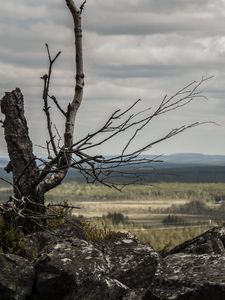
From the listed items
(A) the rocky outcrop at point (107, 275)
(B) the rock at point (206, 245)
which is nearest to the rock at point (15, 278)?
(A) the rocky outcrop at point (107, 275)

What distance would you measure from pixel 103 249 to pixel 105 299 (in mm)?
2016

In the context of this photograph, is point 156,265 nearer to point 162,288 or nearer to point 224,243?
point 162,288

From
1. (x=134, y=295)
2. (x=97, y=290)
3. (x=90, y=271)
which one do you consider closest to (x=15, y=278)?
(x=90, y=271)

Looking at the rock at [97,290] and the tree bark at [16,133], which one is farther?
the tree bark at [16,133]

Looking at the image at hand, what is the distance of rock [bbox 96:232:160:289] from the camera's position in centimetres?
1296

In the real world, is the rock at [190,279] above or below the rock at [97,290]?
above

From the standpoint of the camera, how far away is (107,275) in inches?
497

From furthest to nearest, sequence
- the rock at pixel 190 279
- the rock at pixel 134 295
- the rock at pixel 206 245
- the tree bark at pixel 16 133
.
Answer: the tree bark at pixel 16 133 < the rock at pixel 206 245 < the rock at pixel 134 295 < the rock at pixel 190 279

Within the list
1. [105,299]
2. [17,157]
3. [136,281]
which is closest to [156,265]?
[136,281]

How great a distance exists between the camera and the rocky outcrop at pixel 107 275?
37.1 feet

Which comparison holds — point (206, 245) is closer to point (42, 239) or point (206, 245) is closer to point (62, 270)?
point (42, 239)

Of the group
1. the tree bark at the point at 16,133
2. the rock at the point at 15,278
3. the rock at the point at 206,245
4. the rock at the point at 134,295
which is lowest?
the rock at the point at 134,295

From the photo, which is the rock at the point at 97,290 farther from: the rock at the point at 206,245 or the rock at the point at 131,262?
the rock at the point at 206,245

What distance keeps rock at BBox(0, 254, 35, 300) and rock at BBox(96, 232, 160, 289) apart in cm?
157
